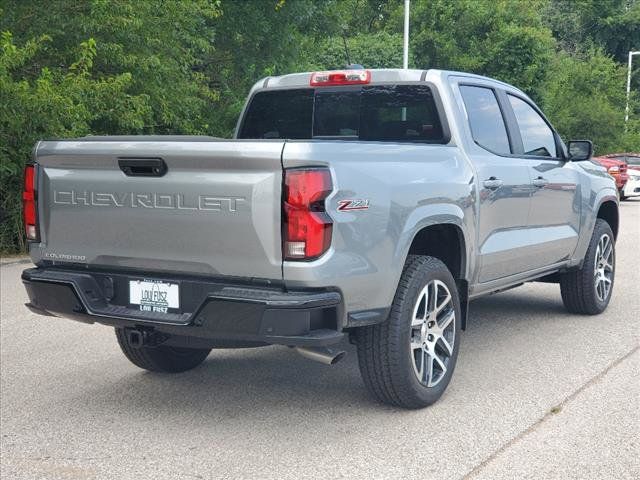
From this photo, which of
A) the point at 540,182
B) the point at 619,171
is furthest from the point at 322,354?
the point at 619,171

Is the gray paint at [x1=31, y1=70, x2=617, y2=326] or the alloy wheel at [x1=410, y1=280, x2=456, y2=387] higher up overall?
the gray paint at [x1=31, y1=70, x2=617, y2=326]

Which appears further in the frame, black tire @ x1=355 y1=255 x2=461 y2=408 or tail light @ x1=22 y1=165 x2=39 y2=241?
tail light @ x1=22 y1=165 x2=39 y2=241

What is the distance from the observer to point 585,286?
749 centimetres

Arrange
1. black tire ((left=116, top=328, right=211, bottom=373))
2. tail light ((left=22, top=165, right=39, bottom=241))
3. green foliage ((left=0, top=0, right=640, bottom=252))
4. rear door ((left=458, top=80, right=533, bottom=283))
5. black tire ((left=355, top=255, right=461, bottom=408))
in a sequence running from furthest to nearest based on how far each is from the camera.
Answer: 1. green foliage ((left=0, top=0, right=640, bottom=252))
2. rear door ((left=458, top=80, right=533, bottom=283))
3. black tire ((left=116, top=328, right=211, bottom=373))
4. tail light ((left=22, top=165, right=39, bottom=241))
5. black tire ((left=355, top=255, right=461, bottom=408))

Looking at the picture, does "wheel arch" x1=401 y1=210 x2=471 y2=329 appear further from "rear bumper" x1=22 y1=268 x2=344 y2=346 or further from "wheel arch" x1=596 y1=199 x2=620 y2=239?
"wheel arch" x1=596 y1=199 x2=620 y2=239

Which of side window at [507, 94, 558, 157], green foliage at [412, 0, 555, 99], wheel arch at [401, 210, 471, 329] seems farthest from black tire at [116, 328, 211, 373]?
green foliage at [412, 0, 555, 99]

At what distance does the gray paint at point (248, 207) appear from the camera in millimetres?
4105

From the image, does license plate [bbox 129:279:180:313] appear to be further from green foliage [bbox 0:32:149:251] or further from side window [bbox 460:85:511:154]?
green foliage [bbox 0:32:149:251]

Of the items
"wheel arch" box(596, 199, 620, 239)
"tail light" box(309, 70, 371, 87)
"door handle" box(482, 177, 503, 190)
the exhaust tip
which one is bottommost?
"wheel arch" box(596, 199, 620, 239)

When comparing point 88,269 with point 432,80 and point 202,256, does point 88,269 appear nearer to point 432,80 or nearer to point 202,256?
point 202,256

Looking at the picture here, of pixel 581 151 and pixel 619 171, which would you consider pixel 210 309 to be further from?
pixel 619 171

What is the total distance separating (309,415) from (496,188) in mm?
2018

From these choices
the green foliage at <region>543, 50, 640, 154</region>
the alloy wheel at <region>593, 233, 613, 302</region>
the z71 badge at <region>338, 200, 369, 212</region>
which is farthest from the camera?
the green foliage at <region>543, 50, 640, 154</region>

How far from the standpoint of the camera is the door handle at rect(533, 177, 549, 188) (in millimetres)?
6402
